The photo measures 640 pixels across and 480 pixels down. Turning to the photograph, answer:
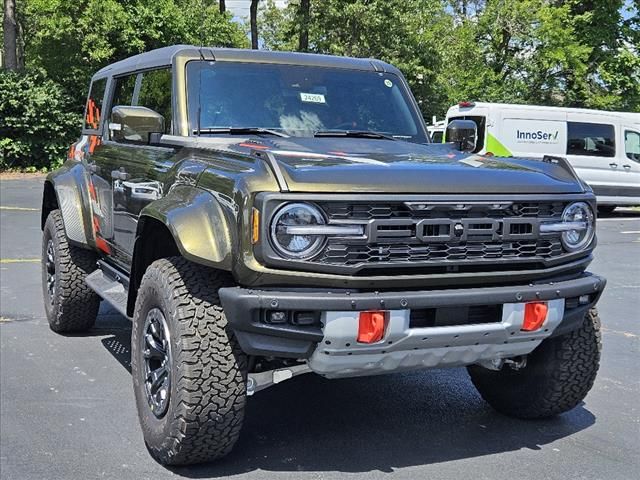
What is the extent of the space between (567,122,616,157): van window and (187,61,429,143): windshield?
40.3 ft

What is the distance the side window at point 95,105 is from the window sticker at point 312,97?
6.55ft

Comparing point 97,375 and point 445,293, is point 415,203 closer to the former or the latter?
point 445,293

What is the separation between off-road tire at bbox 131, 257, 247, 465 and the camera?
3.11 meters

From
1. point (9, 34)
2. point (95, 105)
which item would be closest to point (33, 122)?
point (9, 34)

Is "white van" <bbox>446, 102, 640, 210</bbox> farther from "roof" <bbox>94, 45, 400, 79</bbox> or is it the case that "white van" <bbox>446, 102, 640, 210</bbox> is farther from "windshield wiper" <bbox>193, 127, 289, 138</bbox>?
"windshield wiper" <bbox>193, 127, 289, 138</bbox>

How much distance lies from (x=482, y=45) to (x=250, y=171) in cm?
2609

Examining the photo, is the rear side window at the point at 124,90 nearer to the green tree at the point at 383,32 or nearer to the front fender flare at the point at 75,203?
the front fender flare at the point at 75,203

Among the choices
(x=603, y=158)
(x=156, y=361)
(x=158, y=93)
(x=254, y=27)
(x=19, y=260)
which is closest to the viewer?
(x=156, y=361)

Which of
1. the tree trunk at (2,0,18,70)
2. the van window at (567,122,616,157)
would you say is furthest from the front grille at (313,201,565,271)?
the tree trunk at (2,0,18,70)

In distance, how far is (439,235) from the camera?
122 inches

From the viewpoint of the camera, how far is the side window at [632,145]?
1653 cm

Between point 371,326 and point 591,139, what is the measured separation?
14.8 metres

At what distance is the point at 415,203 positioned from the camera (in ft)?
9.96

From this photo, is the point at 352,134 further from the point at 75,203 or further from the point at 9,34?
the point at 9,34
